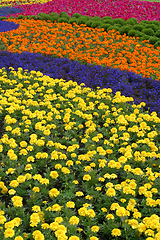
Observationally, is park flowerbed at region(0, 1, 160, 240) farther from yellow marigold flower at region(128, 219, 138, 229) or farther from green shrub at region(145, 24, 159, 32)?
green shrub at region(145, 24, 159, 32)

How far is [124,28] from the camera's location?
45.2 ft

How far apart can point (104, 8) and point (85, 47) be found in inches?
305

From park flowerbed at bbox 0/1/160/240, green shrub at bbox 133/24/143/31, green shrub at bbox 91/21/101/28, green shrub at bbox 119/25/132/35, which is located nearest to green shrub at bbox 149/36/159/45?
park flowerbed at bbox 0/1/160/240

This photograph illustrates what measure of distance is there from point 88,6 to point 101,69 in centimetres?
1083

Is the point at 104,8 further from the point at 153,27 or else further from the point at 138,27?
the point at 153,27

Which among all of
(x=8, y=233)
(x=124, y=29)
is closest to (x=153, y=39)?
(x=124, y=29)

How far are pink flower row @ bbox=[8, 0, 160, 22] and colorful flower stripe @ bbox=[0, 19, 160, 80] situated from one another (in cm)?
379

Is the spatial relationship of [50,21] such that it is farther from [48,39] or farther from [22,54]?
[22,54]

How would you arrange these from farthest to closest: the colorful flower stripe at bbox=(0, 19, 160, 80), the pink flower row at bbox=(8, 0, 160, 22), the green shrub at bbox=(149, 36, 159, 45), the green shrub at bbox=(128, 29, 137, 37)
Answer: the pink flower row at bbox=(8, 0, 160, 22), the green shrub at bbox=(128, 29, 137, 37), the green shrub at bbox=(149, 36, 159, 45), the colorful flower stripe at bbox=(0, 19, 160, 80)

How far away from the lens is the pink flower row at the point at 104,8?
17.0 metres

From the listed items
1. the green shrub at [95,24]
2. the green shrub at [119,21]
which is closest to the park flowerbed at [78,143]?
the green shrub at [95,24]

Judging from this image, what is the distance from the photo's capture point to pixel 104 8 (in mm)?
18031

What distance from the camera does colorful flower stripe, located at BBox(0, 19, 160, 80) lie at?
33.4 ft

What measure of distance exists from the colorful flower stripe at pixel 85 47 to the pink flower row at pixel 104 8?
379cm
